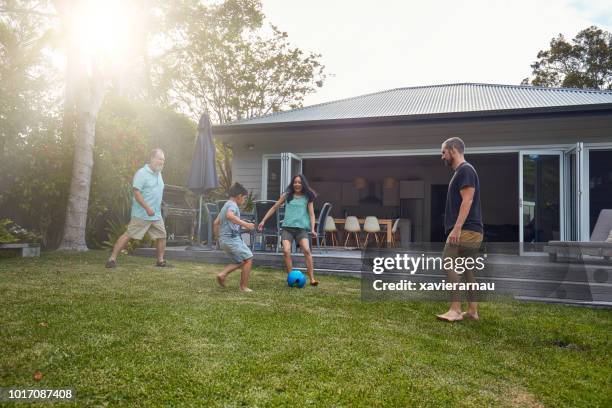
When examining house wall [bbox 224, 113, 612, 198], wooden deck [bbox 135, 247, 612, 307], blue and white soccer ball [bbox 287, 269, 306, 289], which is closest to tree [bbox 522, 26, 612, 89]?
house wall [bbox 224, 113, 612, 198]

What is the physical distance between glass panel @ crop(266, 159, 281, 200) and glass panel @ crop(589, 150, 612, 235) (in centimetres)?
609

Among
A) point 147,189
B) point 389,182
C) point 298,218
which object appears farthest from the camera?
point 389,182

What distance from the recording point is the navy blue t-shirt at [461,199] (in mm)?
3643

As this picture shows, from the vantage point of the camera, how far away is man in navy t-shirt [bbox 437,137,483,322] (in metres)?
3.63

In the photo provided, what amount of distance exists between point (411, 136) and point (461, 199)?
6011 millimetres

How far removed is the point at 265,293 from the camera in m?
4.70

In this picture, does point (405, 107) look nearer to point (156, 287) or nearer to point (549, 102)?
point (549, 102)

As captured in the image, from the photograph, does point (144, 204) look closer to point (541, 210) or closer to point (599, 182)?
point (541, 210)

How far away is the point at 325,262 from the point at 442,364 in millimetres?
4270

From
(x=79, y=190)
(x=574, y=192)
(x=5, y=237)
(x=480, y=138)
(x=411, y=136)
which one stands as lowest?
(x=5, y=237)

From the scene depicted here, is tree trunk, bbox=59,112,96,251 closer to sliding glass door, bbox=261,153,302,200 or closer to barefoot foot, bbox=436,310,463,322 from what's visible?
sliding glass door, bbox=261,153,302,200

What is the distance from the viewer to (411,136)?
373 inches

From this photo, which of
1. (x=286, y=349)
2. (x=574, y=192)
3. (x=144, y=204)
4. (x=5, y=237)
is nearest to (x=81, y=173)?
(x=5, y=237)

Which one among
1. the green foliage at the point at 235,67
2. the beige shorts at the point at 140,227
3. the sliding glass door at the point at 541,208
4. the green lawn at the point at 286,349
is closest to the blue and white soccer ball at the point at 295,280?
the green lawn at the point at 286,349
